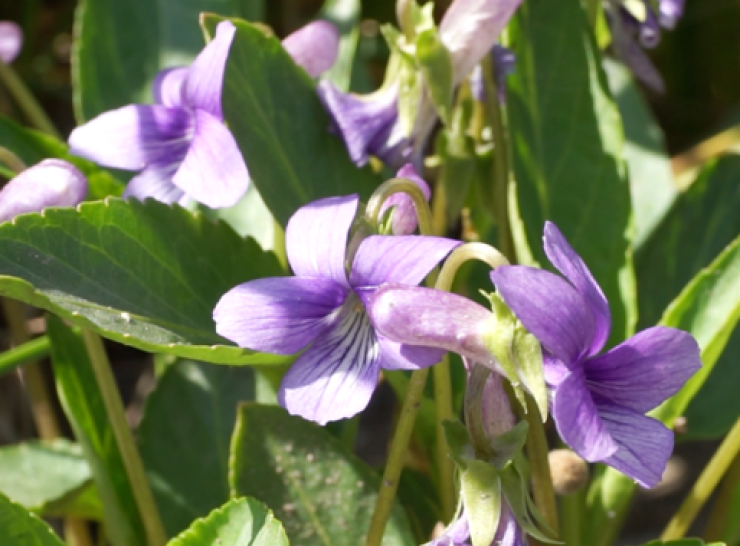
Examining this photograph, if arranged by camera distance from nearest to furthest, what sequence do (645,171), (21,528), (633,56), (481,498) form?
(481,498), (21,528), (633,56), (645,171)

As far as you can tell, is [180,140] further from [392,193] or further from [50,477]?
[50,477]

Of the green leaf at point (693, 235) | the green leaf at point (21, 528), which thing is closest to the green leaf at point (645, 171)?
the green leaf at point (693, 235)

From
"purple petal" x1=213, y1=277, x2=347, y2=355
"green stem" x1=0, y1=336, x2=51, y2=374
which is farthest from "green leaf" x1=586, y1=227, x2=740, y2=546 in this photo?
"green stem" x1=0, y1=336, x2=51, y2=374

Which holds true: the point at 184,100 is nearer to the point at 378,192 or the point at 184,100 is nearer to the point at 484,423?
the point at 378,192

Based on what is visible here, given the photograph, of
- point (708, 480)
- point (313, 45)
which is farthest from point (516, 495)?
point (313, 45)

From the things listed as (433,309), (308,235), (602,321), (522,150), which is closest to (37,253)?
(308,235)

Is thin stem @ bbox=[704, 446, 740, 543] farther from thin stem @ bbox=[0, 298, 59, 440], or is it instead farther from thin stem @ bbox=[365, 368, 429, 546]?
thin stem @ bbox=[0, 298, 59, 440]
